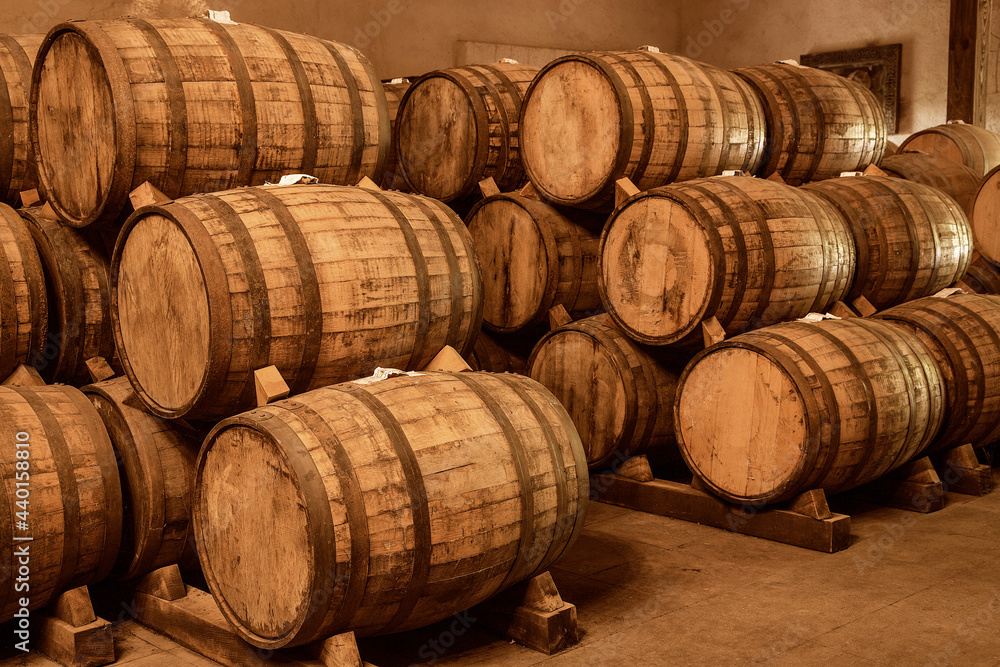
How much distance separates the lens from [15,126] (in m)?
4.14

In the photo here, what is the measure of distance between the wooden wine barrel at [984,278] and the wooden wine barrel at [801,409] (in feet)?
7.24

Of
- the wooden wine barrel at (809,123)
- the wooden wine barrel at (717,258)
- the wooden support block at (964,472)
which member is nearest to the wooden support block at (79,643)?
the wooden wine barrel at (717,258)

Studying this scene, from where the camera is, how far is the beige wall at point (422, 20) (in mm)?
6984

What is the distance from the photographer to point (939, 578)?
3879 mm

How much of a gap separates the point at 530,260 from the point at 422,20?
5.07 metres

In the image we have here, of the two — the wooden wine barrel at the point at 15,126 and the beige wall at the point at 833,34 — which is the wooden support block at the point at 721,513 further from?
the beige wall at the point at 833,34

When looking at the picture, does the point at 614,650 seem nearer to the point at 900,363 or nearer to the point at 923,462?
the point at 900,363

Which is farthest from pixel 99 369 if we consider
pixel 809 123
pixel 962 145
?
pixel 962 145

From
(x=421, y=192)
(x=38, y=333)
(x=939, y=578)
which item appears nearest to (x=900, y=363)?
(x=939, y=578)

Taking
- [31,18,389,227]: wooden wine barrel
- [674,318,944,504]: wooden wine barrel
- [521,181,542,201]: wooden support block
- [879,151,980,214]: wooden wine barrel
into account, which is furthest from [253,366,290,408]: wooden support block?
[879,151,980,214]: wooden wine barrel
